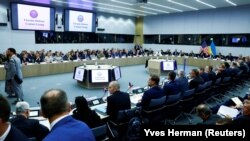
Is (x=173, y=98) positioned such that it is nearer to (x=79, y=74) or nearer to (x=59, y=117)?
(x=59, y=117)

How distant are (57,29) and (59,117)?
13073 mm

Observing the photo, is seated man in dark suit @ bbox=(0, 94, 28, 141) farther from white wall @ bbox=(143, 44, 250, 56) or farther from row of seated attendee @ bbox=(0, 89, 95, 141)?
white wall @ bbox=(143, 44, 250, 56)

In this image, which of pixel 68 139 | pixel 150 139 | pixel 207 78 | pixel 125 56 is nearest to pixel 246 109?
pixel 150 139

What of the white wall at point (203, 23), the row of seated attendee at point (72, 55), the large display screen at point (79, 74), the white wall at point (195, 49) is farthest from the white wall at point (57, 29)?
the large display screen at point (79, 74)

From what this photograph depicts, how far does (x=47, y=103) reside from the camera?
1.50 meters

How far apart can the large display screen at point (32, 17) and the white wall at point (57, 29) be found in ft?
1.64

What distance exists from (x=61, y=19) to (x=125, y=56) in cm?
512

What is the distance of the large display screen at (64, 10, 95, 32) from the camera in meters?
13.7

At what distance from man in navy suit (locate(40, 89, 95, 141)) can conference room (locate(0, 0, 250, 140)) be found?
4 centimetres

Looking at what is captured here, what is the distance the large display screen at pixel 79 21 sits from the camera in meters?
13.7

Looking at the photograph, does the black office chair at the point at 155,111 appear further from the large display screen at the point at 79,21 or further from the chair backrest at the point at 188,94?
the large display screen at the point at 79,21

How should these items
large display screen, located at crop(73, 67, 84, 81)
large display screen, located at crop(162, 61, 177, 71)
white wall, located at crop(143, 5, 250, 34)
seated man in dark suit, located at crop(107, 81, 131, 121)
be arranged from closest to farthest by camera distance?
seated man in dark suit, located at crop(107, 81, 131, 121) → large display screen, located at crop(73, 67, 84, 81) → large display screen, located at crop(162, 61, 177, 71) → white wall, located at crop(143, 5, 250, 34)

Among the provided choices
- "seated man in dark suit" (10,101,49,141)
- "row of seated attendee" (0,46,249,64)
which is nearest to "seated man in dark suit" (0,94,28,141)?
"seated man in dark suit" (10,101,49,141)

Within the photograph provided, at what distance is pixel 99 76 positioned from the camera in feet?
26.5
